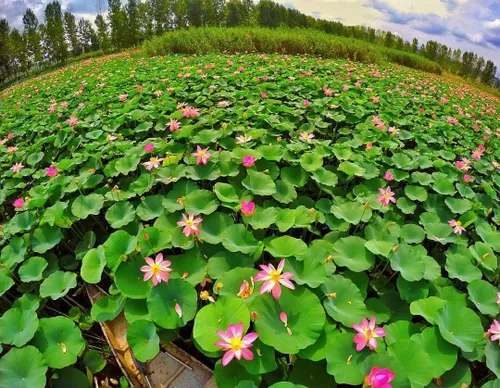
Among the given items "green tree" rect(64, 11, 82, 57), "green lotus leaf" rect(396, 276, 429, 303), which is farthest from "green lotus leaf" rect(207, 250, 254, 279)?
"green tree" rect(64, 11, 82, 57)

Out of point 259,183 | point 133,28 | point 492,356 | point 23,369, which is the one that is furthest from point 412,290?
point 133,28

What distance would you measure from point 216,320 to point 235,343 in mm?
179

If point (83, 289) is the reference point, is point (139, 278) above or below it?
above

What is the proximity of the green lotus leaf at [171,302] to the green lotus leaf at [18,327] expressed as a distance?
1.71 ft

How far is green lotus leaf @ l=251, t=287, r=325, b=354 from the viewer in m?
1.17

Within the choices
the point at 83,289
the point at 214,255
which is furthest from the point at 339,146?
the point at 83,289

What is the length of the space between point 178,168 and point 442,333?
169cm

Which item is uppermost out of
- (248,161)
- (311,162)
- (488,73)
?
(248,161)

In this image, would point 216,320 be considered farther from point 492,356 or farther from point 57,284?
point 492,356

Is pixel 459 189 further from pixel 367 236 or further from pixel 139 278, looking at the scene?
pixel 139 278

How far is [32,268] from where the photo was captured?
173 cm

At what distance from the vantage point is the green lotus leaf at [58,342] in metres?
1.28

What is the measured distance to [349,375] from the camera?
112 centimetres

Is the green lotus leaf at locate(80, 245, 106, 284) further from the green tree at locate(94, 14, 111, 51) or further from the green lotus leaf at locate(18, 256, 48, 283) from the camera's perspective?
the green tree at locate(94, 14, 111, 51)
